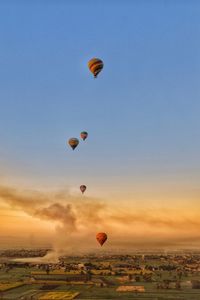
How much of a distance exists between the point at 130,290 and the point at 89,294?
26.4 feet

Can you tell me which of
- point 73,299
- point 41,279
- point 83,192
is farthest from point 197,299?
point 41,279

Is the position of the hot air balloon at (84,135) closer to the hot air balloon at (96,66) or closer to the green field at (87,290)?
the hot air balloon at (96,66)

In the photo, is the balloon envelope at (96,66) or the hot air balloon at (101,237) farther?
the hot air balloon at (101,237)

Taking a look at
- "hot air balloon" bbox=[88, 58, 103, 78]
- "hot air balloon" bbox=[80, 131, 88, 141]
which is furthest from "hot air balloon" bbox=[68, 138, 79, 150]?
"hot air balloon" bbox=[88, 58, 103, 78]

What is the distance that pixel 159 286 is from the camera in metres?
74.4

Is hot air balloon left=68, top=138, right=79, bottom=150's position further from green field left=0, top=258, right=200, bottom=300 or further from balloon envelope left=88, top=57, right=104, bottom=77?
green field left=0, top=258, right=200, bottom=300

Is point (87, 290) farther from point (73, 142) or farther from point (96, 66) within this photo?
point (96, 66)

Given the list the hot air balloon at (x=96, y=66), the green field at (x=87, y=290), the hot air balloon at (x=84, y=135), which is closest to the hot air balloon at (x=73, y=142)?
the hot air balloon at (x=84, y=135)

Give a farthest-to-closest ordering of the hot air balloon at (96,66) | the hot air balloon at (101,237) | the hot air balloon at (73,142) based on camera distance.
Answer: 1. the hot air balloon at (101,237)
2. the hot air balloon at (73,142)
3. the hot air balloon at (96,66)

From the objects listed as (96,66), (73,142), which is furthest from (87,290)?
(96,66)

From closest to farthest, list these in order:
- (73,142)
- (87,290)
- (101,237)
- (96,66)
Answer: (96,66)
(73,142)
(101,237)
(87,290)

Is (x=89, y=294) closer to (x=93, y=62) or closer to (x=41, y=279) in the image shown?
(x=41, y=279)

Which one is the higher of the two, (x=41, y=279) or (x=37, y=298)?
(x=41, y=279)

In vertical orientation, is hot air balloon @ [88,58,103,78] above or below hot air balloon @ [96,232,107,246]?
above
